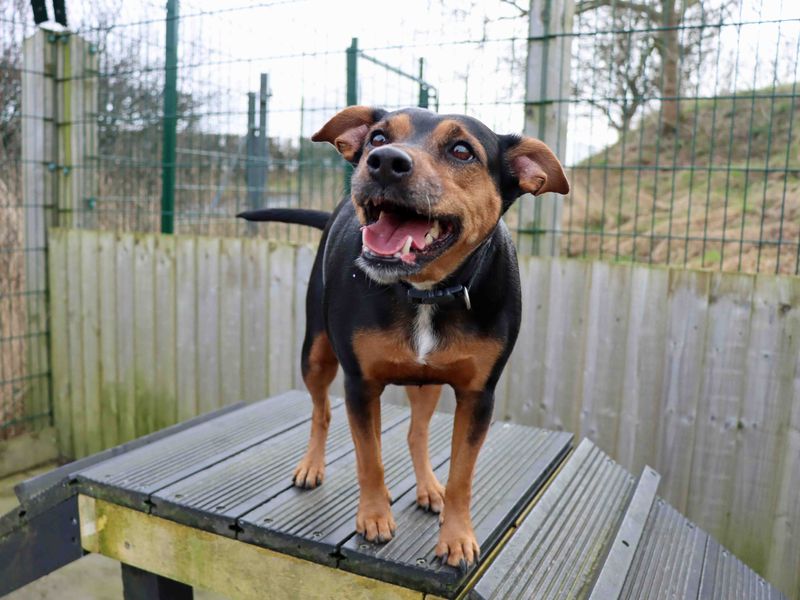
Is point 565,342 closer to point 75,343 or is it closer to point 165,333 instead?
point 165,333

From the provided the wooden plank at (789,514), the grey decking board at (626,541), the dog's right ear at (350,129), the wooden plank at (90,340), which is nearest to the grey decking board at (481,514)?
the grey decking board at (626,541)

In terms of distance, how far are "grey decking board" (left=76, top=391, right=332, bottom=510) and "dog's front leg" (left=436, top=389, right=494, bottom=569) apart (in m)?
1.06

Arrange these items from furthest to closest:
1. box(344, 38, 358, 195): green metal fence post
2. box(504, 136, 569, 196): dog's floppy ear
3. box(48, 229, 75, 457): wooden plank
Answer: box(48, 229, 75, 457): wooden plank → box(344, 38, 358, 195): green metal fence post → box(504, 136, 569, 196): dog's floppy ear

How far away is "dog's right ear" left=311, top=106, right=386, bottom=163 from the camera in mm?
1854

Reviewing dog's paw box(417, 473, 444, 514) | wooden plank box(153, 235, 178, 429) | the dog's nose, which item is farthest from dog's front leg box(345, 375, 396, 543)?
wooden plank box(153, 235, 178, 429)

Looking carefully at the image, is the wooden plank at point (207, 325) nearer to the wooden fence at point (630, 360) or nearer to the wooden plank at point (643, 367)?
the wooden fence at point (630, 360)

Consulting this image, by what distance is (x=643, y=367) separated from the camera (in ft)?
11.1

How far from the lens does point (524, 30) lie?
3551mm

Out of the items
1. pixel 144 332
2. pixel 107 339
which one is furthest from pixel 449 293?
pixel 107 339

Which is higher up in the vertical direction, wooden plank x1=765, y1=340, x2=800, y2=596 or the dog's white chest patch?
the dog's white chest patch

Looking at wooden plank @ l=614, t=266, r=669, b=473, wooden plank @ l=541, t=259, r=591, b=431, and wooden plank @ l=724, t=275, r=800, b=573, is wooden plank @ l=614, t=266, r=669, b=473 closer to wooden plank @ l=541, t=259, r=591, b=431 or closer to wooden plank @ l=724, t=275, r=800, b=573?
wooden plank @ l=541, t=259, r=591, b=431

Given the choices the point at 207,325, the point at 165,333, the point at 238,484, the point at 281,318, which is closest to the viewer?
the point at 238,484

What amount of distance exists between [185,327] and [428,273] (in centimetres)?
336

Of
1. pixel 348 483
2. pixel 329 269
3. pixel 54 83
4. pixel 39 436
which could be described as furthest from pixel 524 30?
pixel 39 436
